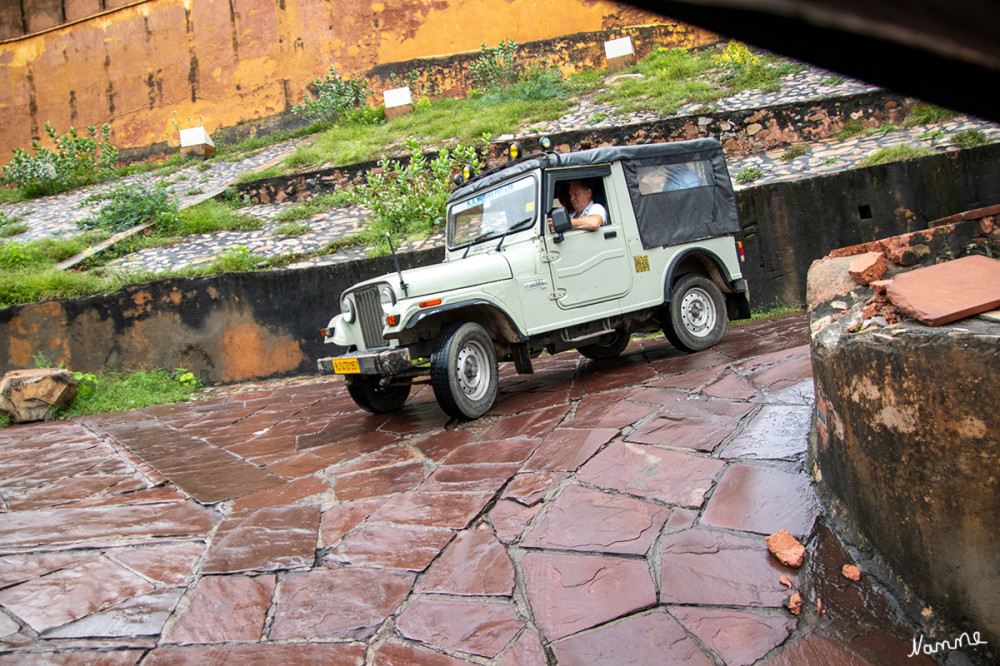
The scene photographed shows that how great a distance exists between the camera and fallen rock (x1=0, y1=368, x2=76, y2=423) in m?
6.88

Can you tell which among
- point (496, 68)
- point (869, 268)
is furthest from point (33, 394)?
point (496, 68)

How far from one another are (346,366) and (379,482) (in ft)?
4.75

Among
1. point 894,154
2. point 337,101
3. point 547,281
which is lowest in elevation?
point 547,281

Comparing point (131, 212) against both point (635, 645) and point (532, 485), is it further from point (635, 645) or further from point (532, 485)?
point (635, 645)

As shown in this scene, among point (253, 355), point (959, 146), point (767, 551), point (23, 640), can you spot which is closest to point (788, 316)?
point (959, 146)

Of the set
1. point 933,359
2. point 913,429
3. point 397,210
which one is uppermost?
point 397,210

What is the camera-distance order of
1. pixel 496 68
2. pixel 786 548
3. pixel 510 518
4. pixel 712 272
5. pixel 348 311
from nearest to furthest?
1. pixel 786 548
2. pixel 510 518
3. pixel 348 311
4. pixel 712 272
5. pixel 496 68

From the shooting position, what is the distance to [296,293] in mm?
8477

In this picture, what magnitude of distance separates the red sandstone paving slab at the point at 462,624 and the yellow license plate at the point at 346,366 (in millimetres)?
2642

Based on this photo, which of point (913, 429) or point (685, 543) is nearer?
point (913, 429)

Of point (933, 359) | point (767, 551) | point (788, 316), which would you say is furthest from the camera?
point (788, 316)

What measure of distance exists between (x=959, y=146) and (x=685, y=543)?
28.5 feet

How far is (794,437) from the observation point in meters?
3.38

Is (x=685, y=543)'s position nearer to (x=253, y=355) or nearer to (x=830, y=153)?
(x=253, y=355)
